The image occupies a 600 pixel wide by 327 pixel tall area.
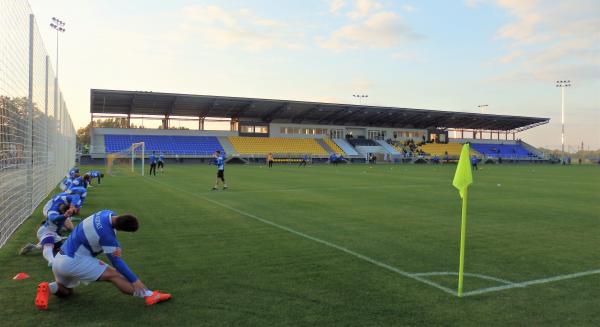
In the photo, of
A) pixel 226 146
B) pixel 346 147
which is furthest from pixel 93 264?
pixel 346 147

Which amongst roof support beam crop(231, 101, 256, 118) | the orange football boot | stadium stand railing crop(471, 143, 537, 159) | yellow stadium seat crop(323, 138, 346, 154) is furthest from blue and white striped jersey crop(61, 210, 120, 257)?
stadium stand railing crop(471, 143, 537, 159)

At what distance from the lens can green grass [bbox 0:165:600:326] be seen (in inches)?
173

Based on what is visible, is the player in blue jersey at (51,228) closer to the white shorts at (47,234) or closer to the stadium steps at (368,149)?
the white shorts at (47,234)

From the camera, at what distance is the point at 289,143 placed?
6425cm

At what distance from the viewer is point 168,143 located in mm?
57594

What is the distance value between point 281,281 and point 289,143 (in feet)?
193

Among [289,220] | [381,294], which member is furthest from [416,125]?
[381,294]

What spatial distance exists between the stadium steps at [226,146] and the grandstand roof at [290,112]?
330 cm

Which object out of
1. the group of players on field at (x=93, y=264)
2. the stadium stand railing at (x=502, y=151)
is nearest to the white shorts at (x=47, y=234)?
the group of players on field at (x=93, y=264)

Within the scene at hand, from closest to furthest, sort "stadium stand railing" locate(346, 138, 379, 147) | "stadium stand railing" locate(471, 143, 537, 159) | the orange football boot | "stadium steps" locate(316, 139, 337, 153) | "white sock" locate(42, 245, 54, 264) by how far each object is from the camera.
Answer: the orange football boot, "white sock" locate(42, 245, 54, 264), "stadium steps" locate(316, 139, 337, 153), "stadium stand railing" locate(346, 138, 379, 147), "stadium stand railing" locate(471, 143, 537, 159)

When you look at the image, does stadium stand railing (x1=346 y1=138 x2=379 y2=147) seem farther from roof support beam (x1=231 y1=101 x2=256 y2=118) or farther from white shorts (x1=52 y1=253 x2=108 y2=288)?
white shorts (x1=52 y1=253 x2=108 y2=288)

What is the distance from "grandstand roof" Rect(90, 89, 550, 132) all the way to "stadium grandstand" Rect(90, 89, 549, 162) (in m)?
0.12

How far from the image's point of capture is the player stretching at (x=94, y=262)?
4691 mm

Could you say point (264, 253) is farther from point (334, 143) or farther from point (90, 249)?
point (334, 143)
